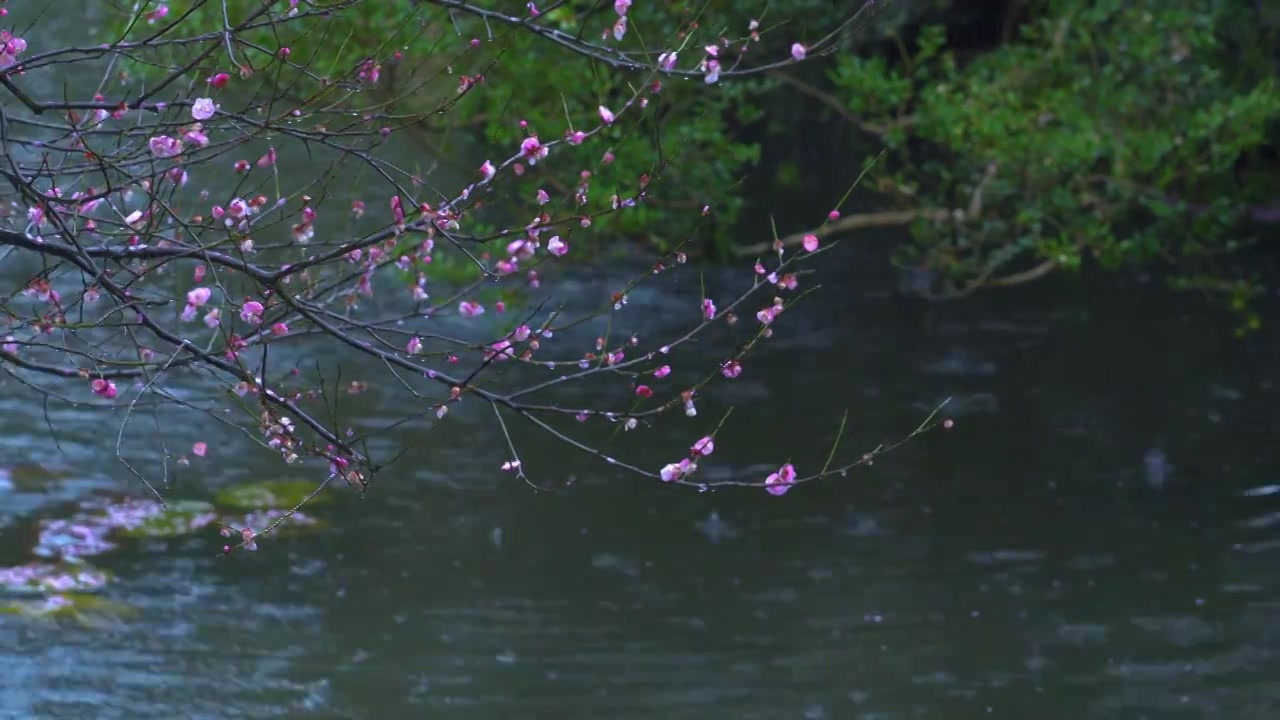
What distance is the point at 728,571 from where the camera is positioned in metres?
12.5

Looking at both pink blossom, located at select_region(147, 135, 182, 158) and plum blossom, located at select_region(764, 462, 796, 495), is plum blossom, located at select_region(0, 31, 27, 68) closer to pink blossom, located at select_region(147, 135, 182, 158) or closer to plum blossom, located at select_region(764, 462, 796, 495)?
pink blossom, located at select_region(147, 135, 182, 158)

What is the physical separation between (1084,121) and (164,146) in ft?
33.9

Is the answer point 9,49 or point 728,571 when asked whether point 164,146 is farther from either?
point 728,571

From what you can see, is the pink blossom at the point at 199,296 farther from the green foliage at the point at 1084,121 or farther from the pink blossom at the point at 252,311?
the green foliage at the point at 1084,121

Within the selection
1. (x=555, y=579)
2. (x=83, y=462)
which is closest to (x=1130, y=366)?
(x=555, y=579)

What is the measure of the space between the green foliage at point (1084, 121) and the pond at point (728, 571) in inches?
77.1

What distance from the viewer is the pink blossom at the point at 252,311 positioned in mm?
5426

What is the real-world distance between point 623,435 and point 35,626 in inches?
265

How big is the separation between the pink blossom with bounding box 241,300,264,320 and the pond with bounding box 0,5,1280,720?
4.52 meters

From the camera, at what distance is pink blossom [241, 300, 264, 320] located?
5.43m

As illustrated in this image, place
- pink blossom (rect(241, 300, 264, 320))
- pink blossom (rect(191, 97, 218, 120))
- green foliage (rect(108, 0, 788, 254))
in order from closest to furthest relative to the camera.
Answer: pink blossom (rect(191, 97, 218, 120)) → pink blossom (rect(241, 300, 264, 320)) → green foliage (rect(108, 0, 788, 254))

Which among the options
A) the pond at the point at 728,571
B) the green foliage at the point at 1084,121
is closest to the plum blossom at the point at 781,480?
the pond at the point at 728,571

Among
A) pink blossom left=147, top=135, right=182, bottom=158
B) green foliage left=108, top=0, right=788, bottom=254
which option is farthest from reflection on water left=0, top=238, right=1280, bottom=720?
green foliage left=108, top=0, right=788, bottom=254

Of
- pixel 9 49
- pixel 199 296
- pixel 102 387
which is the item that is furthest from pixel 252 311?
pixel 9 49
